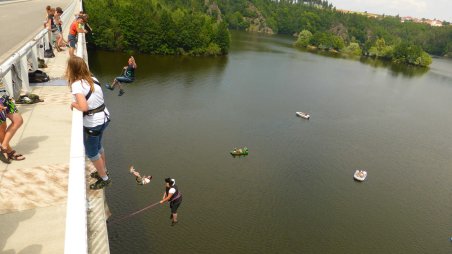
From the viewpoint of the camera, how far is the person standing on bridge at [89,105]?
6418mm

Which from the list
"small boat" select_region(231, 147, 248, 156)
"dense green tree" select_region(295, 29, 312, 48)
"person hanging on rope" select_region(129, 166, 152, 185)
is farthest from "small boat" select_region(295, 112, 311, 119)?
"dense green tree" select_region(295, 29, 312, 48)

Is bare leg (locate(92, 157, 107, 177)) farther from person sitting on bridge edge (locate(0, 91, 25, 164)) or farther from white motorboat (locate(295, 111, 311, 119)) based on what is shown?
white motorboat (locate(295, 111, 311, 119))

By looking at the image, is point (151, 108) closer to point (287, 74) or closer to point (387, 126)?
point (387, 126)

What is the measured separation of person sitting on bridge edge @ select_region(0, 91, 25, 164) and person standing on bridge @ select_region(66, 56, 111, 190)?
1.87 metres

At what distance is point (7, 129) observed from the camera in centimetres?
801

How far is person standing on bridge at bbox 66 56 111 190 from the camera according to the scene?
642cm

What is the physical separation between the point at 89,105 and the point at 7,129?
2.79 metres

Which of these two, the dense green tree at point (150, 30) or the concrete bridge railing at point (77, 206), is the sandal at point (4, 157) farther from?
the dense green tree at point (150, 30)

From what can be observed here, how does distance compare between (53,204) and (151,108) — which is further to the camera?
(151,108)

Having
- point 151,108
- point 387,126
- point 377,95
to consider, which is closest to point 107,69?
point 151,108

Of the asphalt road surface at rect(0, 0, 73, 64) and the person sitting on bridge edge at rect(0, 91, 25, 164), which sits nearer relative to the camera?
the person sitting on bridge edge at rect(0, 91, 25, 164)

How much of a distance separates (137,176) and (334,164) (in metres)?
21.9

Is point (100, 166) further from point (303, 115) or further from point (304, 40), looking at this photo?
point (304, 40)

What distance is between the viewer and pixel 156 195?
28.0 m
